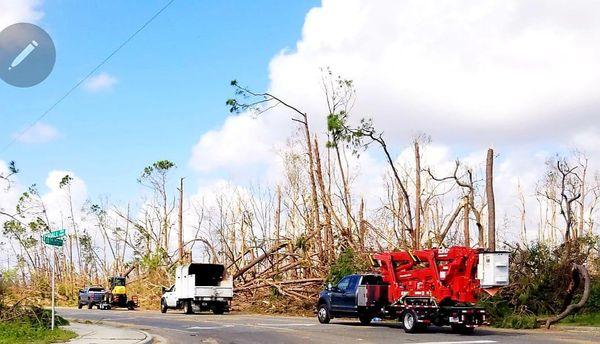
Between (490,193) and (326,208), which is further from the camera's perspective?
(326,208)

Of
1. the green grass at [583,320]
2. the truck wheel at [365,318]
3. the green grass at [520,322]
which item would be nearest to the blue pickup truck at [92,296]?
the truck wheel at [365,318]

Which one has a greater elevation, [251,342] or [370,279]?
[370,279]

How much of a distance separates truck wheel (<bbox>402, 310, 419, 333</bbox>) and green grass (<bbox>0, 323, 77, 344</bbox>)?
9.97 meters

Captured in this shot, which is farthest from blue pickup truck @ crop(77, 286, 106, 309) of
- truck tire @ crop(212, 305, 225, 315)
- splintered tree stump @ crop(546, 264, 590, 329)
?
splintered tree stump @ crop(546, 264, 590, 329)

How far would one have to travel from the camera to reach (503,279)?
22.4 meters

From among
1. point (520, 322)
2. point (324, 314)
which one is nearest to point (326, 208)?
point (324, 314)

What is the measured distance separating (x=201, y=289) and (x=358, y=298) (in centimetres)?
1560

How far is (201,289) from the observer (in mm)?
39500

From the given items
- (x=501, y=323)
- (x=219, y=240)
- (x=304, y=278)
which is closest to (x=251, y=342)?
(x=501, y=323)

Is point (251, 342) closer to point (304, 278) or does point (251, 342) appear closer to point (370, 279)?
point (370, 279)

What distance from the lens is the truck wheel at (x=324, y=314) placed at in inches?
→ 1085

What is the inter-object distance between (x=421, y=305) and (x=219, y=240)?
33.5 metres

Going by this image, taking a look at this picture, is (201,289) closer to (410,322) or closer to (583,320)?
(410,322)

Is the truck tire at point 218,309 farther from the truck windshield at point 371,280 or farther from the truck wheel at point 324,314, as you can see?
the truck windshield at point 371,280
